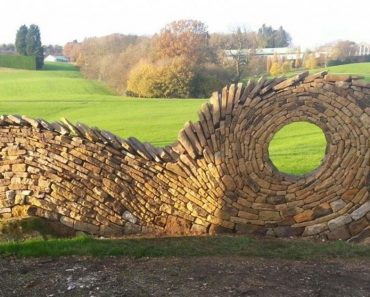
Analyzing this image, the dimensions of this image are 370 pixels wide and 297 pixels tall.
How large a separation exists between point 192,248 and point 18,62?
98.1 metres

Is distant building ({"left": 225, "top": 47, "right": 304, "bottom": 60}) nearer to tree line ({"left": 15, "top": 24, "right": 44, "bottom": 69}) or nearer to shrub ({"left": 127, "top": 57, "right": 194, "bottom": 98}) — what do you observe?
shrub ({"left": 127, "top": 57, "right": 194, "bottom": 98})

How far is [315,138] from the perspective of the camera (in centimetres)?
2161

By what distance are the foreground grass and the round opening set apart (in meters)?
3.84

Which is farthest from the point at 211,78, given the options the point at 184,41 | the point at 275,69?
the point at 184,41

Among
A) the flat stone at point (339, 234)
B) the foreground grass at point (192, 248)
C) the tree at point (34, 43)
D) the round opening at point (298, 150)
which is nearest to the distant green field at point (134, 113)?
the round opening at point (298, 150)

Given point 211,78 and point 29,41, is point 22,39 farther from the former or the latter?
point 211,78

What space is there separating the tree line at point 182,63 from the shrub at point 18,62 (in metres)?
30.7

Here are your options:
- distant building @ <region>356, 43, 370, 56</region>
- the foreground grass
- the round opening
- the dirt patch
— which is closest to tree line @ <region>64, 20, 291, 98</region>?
distant building @ <region>356, 43, 370, 56</region>

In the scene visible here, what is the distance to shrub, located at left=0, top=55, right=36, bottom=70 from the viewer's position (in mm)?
98688

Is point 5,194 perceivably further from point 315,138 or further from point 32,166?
point 315,138

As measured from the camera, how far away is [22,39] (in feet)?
352

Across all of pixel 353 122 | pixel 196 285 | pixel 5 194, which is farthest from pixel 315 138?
pixel 196 285

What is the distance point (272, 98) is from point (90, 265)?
4106 mm

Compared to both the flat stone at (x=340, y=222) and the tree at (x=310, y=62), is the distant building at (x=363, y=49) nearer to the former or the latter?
the tree at (x=310, y=62)
